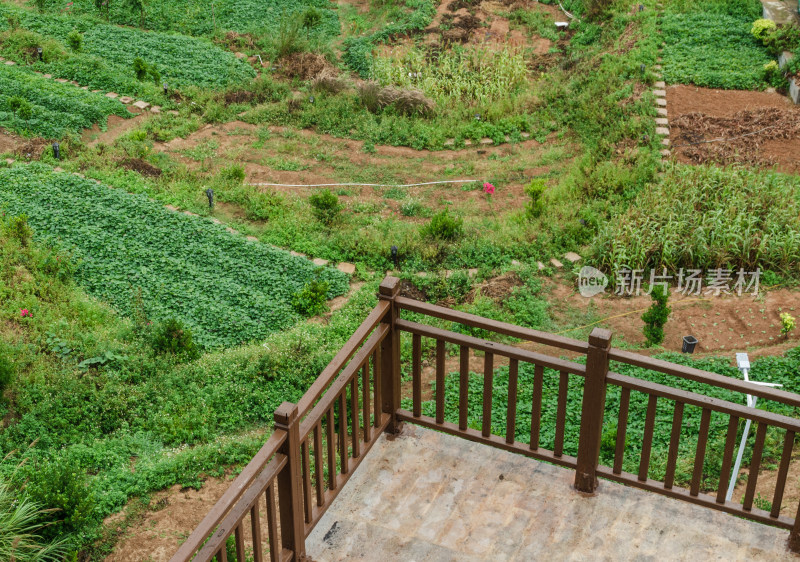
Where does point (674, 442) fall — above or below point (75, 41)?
below

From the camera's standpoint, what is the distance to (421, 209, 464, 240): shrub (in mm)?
10156

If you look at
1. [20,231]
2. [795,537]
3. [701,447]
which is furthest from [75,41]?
[795,537]

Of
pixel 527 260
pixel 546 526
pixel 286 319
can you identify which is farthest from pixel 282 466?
pixel 527 260

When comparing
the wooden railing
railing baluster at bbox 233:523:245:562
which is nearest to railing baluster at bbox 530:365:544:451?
the wooden railing

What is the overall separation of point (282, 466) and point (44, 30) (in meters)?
14.7

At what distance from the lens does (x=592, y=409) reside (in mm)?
4797

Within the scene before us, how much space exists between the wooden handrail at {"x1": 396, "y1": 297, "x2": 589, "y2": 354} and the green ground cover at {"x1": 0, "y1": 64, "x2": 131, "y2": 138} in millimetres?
9583

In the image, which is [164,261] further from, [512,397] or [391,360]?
[512,397]

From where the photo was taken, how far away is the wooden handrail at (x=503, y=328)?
15.5ft

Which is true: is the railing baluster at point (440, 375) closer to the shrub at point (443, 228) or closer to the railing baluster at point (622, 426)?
the railing baluster at point (622, 426)

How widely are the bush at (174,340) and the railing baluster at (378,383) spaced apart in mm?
3394

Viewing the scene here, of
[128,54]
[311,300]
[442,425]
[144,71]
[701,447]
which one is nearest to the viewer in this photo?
[701,447]

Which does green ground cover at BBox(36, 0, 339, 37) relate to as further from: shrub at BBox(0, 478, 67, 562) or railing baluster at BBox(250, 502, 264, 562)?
railing baluster at BBox(250, 502, 264, 562)

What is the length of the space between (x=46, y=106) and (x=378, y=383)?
1029 cm
